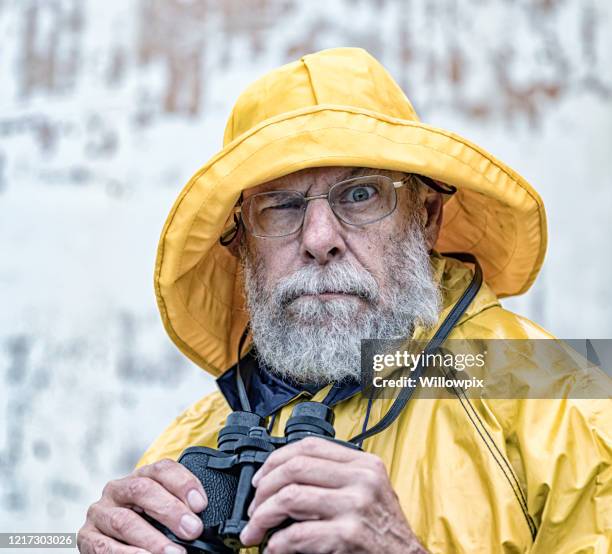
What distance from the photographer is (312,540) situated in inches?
55.0

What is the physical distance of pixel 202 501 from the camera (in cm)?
158

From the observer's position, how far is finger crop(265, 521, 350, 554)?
1396mm

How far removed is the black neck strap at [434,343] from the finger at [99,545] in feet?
1.58

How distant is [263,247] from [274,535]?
85cm

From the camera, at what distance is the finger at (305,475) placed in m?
1.43

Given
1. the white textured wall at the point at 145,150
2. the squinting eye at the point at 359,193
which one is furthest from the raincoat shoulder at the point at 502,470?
the white textured wall at the point at 145,150

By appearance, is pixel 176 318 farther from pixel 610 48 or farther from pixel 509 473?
pixel 610 48

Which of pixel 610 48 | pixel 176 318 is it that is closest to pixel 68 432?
pixel 176 318

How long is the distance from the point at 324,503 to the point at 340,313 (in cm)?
60

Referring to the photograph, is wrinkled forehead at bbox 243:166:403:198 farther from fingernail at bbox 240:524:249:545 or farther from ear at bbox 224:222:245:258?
fingernail at bbox 240:524:249:545

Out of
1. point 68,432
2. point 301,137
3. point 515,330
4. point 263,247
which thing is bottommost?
point 68,432

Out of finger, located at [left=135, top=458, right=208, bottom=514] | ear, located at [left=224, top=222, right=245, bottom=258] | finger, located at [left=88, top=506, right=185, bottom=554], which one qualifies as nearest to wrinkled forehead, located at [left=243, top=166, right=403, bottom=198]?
ear, located at [left=224, top=222, right=245, bottom=258]

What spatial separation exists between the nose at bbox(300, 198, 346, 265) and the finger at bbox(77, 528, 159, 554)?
728mm

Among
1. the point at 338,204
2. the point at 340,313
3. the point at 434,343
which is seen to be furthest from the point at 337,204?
the point at 434,343
